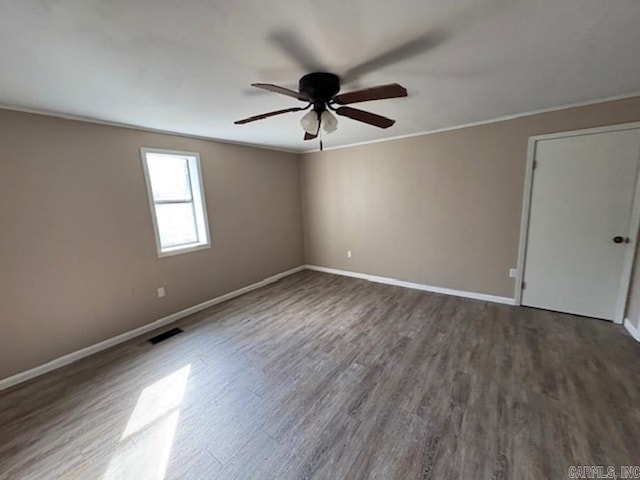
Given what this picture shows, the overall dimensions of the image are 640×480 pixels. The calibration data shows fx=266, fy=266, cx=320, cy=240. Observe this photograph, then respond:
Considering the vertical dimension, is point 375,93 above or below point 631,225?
above

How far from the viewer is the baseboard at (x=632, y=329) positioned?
258 centimetres

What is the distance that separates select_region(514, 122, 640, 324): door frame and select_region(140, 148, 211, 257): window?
163 inches

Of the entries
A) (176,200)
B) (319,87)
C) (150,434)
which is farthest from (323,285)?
(319,87)

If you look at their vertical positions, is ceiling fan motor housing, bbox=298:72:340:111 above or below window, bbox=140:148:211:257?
above

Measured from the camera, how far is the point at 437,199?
3.83 meters

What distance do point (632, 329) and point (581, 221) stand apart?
3.83ft

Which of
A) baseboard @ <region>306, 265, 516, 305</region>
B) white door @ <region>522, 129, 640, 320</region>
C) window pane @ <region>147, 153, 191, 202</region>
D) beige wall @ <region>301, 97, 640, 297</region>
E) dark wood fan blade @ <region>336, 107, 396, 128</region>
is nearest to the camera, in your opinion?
dark wood fan blade @ <region>336, 107, 396, 128</region>

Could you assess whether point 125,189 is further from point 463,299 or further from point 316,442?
point 463,299

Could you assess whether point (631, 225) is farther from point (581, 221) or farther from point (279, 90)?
point (279, 90)

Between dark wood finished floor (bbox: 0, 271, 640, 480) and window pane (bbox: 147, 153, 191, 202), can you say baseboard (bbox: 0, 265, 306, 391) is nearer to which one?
dark wood finished floor (bbox: 0, 271, 640, 480)

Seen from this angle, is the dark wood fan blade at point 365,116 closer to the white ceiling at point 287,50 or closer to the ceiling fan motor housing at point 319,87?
the ceiling fan motor housing at point 319,87

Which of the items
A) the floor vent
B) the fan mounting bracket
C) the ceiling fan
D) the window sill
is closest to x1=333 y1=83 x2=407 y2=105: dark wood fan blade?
the ceiling fan

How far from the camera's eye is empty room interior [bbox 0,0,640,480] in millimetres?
1465

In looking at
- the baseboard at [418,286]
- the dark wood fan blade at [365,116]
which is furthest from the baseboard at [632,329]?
the dark wood fan blade at [365,116]
